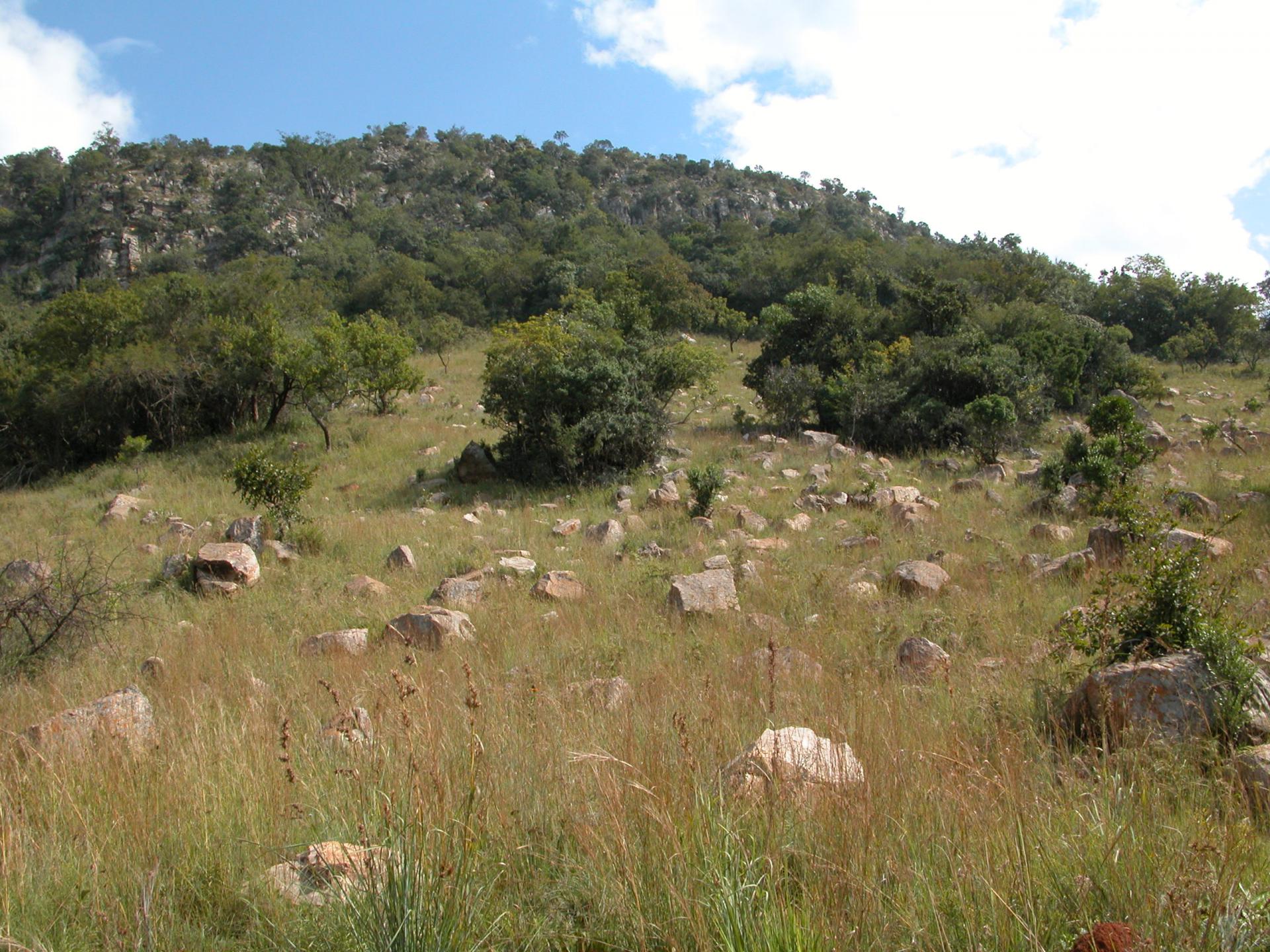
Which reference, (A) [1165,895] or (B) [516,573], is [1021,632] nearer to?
(A) [1165,895]

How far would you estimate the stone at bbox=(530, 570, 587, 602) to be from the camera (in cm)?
718

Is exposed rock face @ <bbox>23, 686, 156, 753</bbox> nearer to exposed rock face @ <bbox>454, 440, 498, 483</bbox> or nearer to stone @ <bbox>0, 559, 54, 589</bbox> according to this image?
stone @ <bbox>0, 559, 54, 589</bbox>

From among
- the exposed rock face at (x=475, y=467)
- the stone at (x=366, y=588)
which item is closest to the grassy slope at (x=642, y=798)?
the stone at (x=366, y=588)

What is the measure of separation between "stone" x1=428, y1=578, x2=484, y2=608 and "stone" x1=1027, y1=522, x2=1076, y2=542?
20.0 ft

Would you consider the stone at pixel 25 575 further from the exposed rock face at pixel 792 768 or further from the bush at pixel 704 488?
the bush at pixel 704 488

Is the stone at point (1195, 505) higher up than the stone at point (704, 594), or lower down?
higher up

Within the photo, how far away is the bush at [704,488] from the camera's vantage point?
10.8 metres

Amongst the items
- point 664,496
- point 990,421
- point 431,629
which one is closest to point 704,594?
point 431,629

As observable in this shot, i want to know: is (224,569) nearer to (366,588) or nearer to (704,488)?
(366,588)

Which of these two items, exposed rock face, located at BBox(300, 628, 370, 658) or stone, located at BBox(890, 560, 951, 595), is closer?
exposed rock face, located at BBox(300, 628, 370, 658)

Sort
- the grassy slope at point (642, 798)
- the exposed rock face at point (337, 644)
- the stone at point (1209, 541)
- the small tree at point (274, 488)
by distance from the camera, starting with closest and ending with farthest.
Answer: the grassy slope at point (642, 798) → the exposed rock face at point (337, 644) → the stone at point (1209, 541) → the small tree at point (274, 488)

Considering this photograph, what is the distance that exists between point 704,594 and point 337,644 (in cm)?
300

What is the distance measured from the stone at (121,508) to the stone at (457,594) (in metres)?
8.83

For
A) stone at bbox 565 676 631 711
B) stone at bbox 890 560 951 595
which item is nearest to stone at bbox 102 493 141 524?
stone at bbox 565 676 631 711
